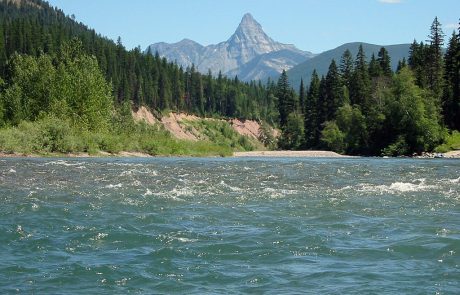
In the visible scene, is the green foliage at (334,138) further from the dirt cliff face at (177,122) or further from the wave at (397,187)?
the wave at (397,187)

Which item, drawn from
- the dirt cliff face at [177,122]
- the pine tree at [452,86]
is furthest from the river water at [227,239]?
the dirt cliff face at [177,122]

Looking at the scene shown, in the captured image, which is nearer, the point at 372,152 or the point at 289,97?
the point at 372,152

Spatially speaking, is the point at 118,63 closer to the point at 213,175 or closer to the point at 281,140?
the point at 281,140

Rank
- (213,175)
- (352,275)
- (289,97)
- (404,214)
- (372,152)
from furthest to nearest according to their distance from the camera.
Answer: (289,97) < (372,152) < (213,175) < (404,214) < (352,275)

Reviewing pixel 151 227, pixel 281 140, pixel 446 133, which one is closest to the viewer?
pixel 151 227

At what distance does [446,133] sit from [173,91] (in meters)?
105

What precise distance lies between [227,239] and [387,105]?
217ft

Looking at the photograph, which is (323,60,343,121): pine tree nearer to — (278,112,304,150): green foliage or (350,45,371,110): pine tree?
(350,45,371,110): pine tree

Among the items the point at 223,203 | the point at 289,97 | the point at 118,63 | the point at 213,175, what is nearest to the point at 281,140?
the point at 289,97

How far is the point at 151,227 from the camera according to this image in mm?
15750

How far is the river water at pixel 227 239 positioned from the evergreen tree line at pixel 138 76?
79.5 m

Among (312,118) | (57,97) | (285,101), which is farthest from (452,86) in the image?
(285,101)

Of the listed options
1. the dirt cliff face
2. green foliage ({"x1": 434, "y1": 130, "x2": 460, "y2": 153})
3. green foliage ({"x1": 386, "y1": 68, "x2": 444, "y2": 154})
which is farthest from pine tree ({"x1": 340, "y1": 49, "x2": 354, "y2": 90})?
green foliage ({"x1": 434, "y1": 130, "x2": 460, "y2": 153})

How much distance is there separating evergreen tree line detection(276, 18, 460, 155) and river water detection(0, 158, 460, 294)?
1903 inches
